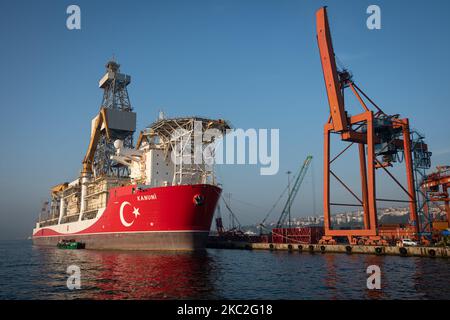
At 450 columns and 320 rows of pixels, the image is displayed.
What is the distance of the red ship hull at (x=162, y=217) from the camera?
3500 centimetres

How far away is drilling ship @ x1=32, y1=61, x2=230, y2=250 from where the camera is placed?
116ft

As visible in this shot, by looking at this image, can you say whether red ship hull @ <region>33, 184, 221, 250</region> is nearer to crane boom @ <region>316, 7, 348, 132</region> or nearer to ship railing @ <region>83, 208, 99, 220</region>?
ship railing @ <region>83, 208, 99, 220</region>

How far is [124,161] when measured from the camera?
4550 centimetres

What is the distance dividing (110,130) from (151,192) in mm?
25191

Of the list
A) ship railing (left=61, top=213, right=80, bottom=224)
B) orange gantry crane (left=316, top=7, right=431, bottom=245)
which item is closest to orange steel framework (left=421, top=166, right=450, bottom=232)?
orange gantry crane (left=316, top=7, right=431, bottom=245)

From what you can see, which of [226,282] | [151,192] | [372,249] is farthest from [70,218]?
[226,282]

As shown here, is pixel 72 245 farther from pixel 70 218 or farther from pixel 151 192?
pixel 151 192

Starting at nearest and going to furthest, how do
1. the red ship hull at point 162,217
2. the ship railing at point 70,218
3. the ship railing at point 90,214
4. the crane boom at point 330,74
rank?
the red ship hull at point 162,217 → the crane boom at point 330,74 → the ship railing at point 90,214 → the ship railing at point 70,218

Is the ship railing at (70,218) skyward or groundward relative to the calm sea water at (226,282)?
skyward

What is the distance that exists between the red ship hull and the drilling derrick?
1734cm

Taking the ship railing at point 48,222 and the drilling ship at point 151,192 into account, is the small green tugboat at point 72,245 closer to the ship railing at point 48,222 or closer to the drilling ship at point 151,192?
the drilling ship at point 151,192

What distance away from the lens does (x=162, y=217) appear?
35.7 m

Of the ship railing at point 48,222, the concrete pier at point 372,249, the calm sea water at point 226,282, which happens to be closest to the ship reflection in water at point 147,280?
the calm sea water at point 226,282
